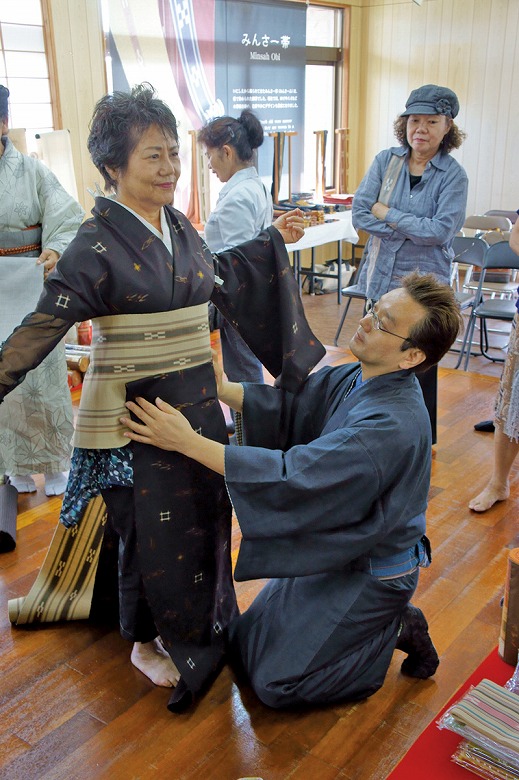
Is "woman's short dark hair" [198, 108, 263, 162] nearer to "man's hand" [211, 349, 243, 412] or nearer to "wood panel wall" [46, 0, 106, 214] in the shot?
"man's hand" [211, 349, 243, 412]

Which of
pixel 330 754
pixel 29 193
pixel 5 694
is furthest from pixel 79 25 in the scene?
pixel 330 754

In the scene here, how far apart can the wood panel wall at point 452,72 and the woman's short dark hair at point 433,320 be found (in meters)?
5.84

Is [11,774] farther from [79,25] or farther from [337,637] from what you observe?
[79,25]

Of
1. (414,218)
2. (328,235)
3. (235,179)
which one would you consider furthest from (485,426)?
(328,235)

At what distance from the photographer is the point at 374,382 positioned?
5.81ft

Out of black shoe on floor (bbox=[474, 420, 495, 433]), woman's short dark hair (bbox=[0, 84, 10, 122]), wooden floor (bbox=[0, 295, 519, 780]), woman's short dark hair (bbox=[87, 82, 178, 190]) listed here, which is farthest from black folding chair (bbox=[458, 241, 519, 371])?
woman's short dark hair (bbox=[87, 82, 178, 190])

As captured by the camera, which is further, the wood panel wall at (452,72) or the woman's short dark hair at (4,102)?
the wood panel wall at (452,72)

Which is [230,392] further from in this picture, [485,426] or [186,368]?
[485,426]

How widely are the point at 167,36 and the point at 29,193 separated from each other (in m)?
3.30

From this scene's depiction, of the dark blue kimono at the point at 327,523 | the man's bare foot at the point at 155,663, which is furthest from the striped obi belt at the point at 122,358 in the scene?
the man's bare foot at the point at 155,663

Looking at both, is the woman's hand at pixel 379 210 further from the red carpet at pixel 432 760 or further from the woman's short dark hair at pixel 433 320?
the red carpet at pixel 432 760

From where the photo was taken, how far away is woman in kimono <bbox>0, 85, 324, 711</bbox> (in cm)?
161

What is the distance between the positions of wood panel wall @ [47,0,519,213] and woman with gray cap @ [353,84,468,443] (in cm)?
433

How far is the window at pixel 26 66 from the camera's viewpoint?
14.9 feet
